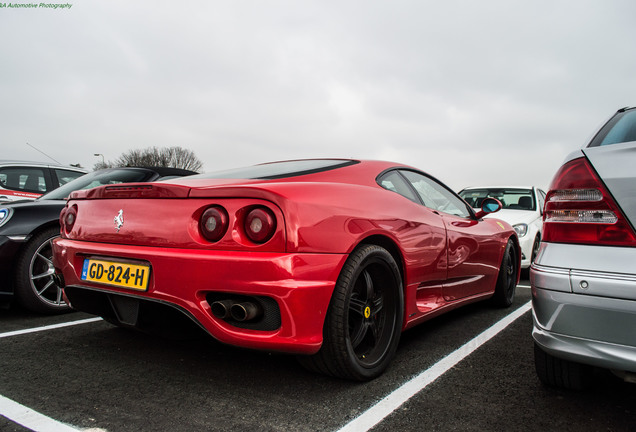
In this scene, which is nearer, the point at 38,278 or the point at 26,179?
the point at 38,278

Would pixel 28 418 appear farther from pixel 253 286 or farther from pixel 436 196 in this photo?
pixel 436 196

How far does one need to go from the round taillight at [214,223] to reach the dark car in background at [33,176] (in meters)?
4.65

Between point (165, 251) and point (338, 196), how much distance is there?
836 mm

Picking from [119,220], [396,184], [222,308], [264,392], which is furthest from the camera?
[396,184]

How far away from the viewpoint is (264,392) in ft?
7.22

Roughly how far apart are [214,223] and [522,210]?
6266 millimetres

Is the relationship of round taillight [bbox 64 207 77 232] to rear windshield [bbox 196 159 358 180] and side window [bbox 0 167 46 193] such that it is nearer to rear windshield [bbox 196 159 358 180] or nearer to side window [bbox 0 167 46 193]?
rear windshield [bbox 196 159 358 180]

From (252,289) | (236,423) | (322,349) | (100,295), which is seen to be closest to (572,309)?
(322,349)

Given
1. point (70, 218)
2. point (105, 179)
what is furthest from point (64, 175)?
point (70, 218)

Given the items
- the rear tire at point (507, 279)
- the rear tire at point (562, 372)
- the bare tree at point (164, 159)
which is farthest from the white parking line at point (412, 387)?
the bare tree at point (164, 159)

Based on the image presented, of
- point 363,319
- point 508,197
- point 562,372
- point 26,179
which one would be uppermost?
point 26,179

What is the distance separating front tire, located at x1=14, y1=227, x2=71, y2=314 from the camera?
11.7 feet

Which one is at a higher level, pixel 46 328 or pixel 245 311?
pixel 245 311

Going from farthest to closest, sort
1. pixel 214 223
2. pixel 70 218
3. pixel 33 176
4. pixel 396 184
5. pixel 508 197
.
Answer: pixel 508 197 → pixel 33 176 → pixel 396 184 → pixel 70 218 → pixel 214 223
